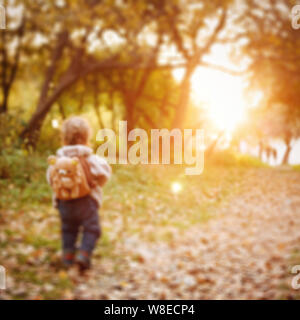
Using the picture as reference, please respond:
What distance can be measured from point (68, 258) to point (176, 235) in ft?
2.64

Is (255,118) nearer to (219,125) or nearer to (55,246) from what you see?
(219,125)

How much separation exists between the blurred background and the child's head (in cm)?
10

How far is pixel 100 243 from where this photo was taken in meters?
2.51

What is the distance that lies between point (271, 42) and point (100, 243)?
198 cm

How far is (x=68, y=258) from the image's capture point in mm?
2322

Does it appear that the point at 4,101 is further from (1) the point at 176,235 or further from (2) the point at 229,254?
(2) the point at 229,254

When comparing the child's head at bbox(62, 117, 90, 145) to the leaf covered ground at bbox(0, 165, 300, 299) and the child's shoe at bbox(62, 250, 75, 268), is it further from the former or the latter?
the child's shoe at bbox(62, 250, 75, 268)

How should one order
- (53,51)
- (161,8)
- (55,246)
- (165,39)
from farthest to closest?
1. (161,8)
2. (165,39)
3. (53,51)
4. (55,246)

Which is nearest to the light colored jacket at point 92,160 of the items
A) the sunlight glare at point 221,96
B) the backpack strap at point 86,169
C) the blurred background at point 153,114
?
the backpack strap at point 86,169

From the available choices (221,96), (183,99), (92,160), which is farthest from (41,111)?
(221,96)

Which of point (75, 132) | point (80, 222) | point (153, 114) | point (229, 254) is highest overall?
point (153, 114)

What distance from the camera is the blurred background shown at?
2.34 m
